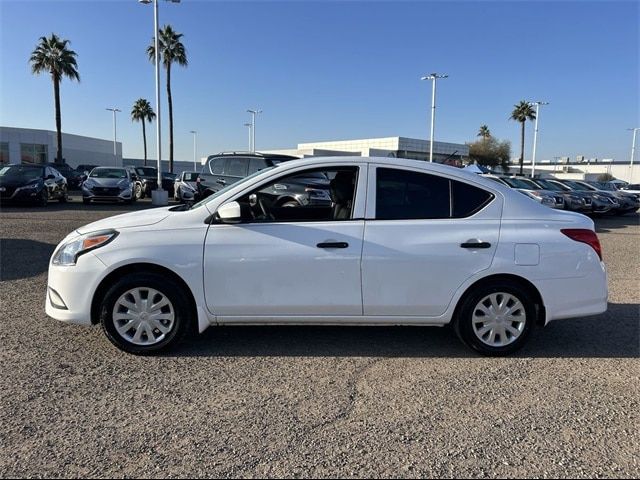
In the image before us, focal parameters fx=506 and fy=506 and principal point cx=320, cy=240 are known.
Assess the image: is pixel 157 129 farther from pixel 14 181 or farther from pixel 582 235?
pixel 582 235

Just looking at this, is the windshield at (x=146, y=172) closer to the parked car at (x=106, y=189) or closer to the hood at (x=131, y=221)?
the parked car at (x=106, y=189)

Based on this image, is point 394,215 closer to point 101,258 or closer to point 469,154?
point 101,258

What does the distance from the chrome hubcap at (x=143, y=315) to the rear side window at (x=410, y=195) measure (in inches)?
78.0

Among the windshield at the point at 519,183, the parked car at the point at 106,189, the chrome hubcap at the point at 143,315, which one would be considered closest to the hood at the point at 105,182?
the parked car at the point at 106,189

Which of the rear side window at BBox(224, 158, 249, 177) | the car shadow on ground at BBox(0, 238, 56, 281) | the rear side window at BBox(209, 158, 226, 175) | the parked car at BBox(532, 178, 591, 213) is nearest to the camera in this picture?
the car shadow on ground at BBox(0, 238, 56, 281)

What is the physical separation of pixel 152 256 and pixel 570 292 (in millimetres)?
3557

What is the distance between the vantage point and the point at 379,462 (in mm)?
2854

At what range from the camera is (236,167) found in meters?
13.9

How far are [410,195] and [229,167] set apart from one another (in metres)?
10.4

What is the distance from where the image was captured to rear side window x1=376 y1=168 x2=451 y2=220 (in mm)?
4355

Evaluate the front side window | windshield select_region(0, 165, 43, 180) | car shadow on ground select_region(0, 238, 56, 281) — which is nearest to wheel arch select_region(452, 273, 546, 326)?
the front side window

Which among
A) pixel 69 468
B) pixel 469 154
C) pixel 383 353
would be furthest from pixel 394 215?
pixel 469 154

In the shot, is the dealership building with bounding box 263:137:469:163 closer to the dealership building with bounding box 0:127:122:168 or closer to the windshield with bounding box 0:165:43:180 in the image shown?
the dealership building with bounding box 0:127:122:168

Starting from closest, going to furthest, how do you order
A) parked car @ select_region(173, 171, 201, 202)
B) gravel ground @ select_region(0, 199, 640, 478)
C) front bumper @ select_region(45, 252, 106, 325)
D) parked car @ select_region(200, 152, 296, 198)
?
gravel ground @ select_region(0, 199, 640, 478), front bumper @ select_region(45, 252, 106, 325), parked car @ select_region(200, 152, 296, 198), parked car @ select_region(173, 171, 201, 202)
